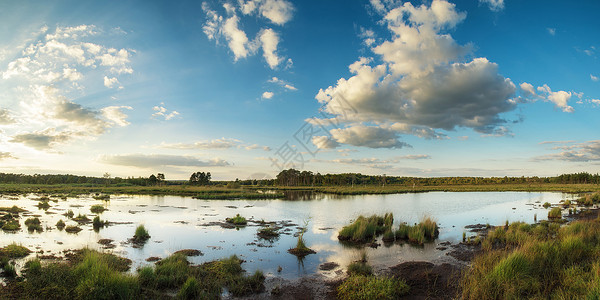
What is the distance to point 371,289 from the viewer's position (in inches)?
358

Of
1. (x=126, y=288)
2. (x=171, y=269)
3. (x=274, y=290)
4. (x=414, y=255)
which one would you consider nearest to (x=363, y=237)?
(x=414, y=255)

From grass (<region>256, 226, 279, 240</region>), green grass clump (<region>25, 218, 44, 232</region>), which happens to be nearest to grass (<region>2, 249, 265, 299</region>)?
grass (<region>256, 226, 279, 240</region>)

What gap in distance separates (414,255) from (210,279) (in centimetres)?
1043

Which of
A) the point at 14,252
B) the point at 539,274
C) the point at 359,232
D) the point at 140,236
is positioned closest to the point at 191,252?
the point at 140,236

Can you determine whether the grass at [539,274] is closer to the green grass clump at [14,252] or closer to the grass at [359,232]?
the grass at [359,232]

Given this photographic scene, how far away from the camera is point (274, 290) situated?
10.0 meters

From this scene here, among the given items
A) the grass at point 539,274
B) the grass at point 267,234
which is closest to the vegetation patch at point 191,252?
the grass at point 267,234

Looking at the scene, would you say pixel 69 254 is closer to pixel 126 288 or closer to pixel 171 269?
pixel 171 269

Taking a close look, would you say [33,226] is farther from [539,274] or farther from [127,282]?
[539,274]

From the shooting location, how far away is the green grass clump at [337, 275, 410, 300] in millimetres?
8953

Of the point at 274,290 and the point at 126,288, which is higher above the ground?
the point at 126,288

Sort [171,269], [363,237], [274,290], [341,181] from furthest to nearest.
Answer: [341,181] → [363,237] → [171,269] → [274,290]

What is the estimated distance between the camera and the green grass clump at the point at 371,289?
29.4ft

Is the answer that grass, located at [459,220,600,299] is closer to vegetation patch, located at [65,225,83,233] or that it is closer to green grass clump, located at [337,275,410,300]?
green grass clump, located at [337,275,410,300]
